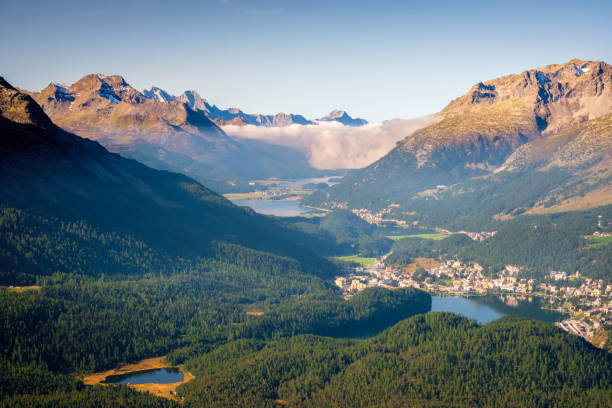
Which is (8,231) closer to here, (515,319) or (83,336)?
(83,336)

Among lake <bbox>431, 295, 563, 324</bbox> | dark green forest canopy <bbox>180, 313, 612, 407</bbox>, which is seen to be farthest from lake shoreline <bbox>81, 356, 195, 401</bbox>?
lake <bbox>431, 295, 563, 324</bbox>

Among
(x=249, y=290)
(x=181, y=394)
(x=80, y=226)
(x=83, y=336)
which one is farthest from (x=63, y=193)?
(x=181, y=394)

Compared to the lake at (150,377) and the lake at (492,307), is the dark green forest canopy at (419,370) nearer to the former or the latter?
the lake at (150,377)

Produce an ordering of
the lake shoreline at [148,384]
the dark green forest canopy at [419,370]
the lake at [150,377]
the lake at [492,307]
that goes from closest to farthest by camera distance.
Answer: the dark green forest canopy at [419,370], the lake shoreline at [148,384], the lake at [150,377], the lake at [492,307]

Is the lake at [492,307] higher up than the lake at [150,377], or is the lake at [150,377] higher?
the lake at [492,307]

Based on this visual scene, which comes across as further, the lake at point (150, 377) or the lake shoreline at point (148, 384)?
the lake at point (150, 377)

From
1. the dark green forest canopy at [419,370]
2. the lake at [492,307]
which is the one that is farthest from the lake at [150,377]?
the lake at [492,307]
